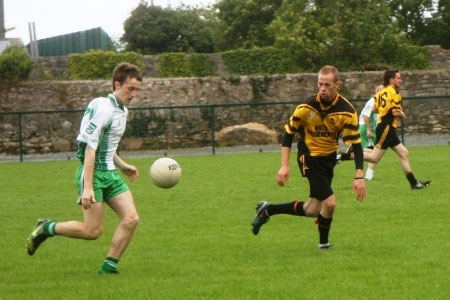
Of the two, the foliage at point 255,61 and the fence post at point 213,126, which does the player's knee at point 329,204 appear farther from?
the foliage at point 255,61

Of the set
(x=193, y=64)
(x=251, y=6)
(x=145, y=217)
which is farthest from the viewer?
(x=251, y=6)

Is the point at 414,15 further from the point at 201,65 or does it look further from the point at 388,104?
the point at 388,104

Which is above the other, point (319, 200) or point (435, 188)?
point (319, 200)

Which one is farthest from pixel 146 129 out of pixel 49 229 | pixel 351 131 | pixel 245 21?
pixel 245 21

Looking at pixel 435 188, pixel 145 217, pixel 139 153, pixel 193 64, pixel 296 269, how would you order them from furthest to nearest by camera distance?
pixel 193 64 → pixel 139 153 → pixel 435 188 → pixel 145 217 → pixel 296 269

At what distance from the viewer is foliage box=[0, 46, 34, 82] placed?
35281mm

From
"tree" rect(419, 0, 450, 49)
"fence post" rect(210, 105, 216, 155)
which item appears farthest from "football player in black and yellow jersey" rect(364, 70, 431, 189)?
"tree" rect(419, 0, 450, 49)

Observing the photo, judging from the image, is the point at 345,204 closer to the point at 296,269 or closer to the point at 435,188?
the point at 435,188

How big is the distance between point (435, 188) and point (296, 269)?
7917 millimetres

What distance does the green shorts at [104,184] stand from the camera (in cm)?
834

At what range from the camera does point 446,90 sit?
3669cm

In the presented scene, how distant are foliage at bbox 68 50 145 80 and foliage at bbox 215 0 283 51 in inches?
664

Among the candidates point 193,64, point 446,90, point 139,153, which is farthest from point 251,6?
point 139,153

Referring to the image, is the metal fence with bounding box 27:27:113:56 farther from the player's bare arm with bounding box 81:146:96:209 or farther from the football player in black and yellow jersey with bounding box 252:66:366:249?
the player's bare arm with bounding box 81:146:96:209
